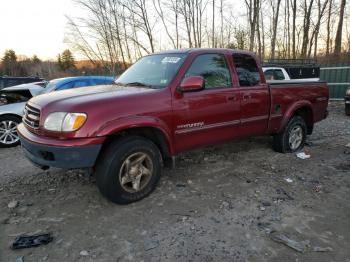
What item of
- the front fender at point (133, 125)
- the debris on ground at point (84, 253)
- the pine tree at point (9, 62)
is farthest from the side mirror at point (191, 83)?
the pine tree at point (9, 62)

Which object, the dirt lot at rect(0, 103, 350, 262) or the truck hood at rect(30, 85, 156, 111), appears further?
the truck hood at rect(30, 85, 156, 111)

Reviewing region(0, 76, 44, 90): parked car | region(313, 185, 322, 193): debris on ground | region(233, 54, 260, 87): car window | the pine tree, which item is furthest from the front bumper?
the pine tree

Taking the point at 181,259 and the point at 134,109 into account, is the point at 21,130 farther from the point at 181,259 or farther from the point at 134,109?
the point at 181,259

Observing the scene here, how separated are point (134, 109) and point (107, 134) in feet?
1.51

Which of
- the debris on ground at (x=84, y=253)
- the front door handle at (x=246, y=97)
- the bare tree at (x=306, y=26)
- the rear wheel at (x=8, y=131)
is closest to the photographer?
the debris on ground at (x=84, y=253)

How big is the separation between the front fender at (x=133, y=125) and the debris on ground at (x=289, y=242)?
5.58ft

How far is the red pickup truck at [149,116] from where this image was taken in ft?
10.3

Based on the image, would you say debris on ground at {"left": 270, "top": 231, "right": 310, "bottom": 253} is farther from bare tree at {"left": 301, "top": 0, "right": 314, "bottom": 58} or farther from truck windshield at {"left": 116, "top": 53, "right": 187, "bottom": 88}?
bare tree at {"left": 301, "top": 0, "right": 314, "bottom": 58}

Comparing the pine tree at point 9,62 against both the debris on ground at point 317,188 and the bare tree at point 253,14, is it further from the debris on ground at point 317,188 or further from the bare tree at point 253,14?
the debris on ground at point 317,188

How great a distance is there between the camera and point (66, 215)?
338cm

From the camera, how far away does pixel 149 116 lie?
3521 millimetres

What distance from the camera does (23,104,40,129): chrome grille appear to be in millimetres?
3389

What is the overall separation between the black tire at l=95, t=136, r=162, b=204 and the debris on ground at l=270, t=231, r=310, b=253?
1693 mm

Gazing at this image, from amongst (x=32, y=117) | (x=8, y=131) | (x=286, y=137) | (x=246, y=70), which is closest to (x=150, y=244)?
(x=32, y=117)
